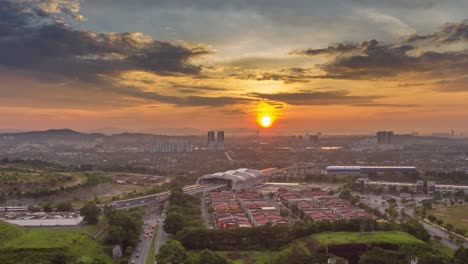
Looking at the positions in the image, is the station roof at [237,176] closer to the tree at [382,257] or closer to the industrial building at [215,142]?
the tree at [382,257]

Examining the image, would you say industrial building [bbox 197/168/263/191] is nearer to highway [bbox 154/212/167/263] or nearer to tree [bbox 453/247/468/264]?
highway [bbox 154/212/167/263]

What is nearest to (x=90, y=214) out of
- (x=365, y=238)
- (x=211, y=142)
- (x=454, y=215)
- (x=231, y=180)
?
(x=365, y=238)

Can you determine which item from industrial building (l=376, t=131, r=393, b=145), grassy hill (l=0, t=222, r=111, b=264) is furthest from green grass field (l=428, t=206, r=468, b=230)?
industrial building (l=376, t=131, r=393, b=145)

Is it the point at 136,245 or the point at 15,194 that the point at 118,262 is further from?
the point at 15,194

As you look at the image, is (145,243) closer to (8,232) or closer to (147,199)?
(8,232)

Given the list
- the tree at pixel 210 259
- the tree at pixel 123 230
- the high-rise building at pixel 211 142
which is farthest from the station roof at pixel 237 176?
the high-rise building at pixel 211 142

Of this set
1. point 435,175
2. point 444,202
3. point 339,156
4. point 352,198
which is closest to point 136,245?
point 352,198
